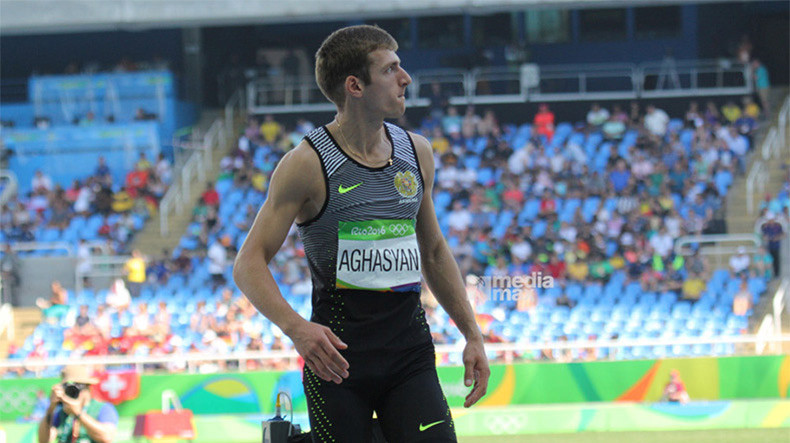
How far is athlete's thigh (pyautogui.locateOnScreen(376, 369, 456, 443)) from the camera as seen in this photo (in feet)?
9.49

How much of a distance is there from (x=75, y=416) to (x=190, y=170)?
14.7 meters

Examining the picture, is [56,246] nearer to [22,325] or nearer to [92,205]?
[92,205]

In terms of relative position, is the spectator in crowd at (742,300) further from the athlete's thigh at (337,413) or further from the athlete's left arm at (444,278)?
the athlete's thigh at (337,413)

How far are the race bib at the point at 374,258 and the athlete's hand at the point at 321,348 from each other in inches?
7.4

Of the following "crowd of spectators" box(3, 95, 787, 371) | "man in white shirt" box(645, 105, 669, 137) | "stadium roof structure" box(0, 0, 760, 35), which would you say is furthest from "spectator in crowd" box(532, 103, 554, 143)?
"stadium roof structure" box(0, 0, 760, 35)

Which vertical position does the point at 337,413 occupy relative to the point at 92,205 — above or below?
below

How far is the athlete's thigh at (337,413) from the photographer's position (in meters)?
2.89

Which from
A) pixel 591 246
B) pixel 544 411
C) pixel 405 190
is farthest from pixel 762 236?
pixel 405 190

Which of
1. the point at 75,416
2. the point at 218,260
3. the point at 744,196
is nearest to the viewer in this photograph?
the point at 75,416

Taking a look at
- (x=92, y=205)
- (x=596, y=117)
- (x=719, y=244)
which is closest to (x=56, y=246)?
(x=92, y=205)

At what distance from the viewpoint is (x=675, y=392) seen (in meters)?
11.5

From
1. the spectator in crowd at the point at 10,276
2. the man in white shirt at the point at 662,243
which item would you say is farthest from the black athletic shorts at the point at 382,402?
the spectator in crowd at the point at 10,276

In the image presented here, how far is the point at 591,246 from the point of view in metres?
15.2

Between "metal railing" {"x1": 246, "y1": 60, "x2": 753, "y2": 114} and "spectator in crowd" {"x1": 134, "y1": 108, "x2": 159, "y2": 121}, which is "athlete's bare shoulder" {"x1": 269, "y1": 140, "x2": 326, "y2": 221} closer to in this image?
"metal railing" {"x1": 246, "y1": 60, "x2": 753, "y2": 114}
